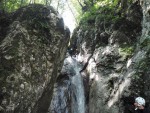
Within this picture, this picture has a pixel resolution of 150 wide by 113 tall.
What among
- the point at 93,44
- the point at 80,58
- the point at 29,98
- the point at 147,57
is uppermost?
A: the point at 29,98

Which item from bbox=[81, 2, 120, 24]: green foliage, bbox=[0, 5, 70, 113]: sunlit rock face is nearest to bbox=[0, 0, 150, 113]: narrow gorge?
bbox=[0, 5, 70, 113]: sunlit rock face

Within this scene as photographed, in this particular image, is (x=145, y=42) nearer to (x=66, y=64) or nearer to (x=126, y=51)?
(x=126, y=51)

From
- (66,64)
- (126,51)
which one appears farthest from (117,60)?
(66,64)

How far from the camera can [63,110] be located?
12.0 m

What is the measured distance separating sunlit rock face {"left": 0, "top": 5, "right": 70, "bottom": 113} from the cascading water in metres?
3.17

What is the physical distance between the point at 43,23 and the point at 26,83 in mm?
3211

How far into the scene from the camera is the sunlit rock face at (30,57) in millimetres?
6750

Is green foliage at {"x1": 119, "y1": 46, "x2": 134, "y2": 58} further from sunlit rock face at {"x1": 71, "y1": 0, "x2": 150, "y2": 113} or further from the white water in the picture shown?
the white water

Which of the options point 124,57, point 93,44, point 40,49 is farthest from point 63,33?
point 93,44

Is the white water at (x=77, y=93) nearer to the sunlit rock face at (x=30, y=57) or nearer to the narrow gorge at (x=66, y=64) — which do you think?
the narrow gorge at (x=66, y=64)

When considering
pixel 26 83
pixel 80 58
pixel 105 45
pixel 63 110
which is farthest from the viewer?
pixel 80 58

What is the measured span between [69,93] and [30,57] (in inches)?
243

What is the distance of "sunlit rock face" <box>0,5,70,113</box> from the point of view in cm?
675

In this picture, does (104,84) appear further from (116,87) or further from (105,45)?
(105,45)
